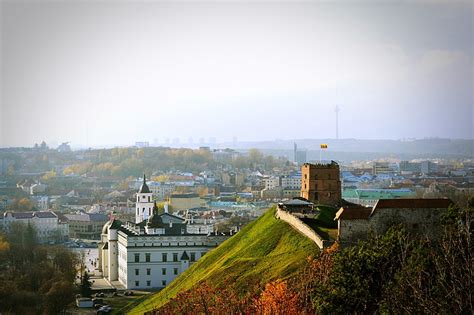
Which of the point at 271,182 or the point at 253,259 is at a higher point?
the point at 253,259

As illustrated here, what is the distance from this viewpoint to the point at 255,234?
3272 centimetres

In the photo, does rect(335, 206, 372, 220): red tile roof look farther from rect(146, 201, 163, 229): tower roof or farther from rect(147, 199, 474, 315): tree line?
rect(146, 201, 163, 229): tower roof

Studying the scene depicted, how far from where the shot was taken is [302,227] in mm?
28344

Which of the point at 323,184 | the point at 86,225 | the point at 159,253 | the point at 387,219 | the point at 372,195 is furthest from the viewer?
the point at 372,195

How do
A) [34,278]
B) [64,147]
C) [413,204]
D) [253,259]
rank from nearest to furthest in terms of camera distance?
1. [413,204]
2. [253,259]
3. [34,278]
4. [64,147]

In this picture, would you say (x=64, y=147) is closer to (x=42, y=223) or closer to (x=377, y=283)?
(x=42, y=223)

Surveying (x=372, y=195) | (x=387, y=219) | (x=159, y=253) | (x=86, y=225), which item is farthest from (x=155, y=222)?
(x=372, y=195)

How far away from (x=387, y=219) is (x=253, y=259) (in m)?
4.90

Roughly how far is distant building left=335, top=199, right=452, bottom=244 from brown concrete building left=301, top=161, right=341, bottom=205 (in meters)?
8.81

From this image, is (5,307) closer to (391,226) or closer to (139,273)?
(139,273)

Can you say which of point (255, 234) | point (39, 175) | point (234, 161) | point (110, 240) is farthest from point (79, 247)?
point (234, 161)

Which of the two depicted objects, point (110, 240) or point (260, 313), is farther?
point (110, 240)

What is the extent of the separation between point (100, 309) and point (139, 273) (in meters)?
6.37

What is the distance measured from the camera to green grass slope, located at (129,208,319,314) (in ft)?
84.2
